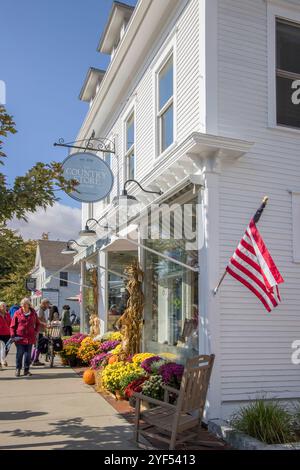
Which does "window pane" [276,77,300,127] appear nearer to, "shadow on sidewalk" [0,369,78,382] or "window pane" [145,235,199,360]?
"window pane" [145,235,199,360]

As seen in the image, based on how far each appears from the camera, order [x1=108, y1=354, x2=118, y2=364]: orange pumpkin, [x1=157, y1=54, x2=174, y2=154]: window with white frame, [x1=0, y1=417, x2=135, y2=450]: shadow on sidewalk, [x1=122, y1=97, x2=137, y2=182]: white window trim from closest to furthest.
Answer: [x1=0, y1=417, x2=135, y2=450]: shadow on sidewalk
[x1=157, y1=54, x2=174, y2=154]: window with white frame
[x1=108, y1=354, x2=118, y2=364]: orange pumpkin
[x1=122, y1=97, x2=137, y2=182]: white window trim

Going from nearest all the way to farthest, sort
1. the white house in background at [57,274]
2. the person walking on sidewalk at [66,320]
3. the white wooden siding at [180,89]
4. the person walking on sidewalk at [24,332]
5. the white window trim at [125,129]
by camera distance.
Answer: the white wooden siding at [180,89], the person walking on sidewalk at [24,332], the white window trim at [125,129], the person walking on sidewalk at [66,320], the white house in background at [57,274]

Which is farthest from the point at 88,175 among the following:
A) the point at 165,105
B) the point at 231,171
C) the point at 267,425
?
the point at 267,425

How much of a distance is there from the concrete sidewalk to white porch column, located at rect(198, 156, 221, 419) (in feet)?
4.22

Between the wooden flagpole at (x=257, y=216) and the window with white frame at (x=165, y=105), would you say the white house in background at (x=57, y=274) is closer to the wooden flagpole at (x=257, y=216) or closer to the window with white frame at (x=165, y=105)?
the window with white frame at (x=165, y=105)

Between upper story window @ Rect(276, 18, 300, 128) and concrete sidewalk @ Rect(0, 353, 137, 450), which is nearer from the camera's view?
concrete sidewalk @ Rect(0, 353, 137, 450)

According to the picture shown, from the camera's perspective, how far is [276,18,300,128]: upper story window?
311 inches

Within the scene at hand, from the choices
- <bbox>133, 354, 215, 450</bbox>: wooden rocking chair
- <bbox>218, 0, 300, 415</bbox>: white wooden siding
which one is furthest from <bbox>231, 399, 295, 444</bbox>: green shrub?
<bbox>218, 0, 300, 415</bbox>: white wooden siding

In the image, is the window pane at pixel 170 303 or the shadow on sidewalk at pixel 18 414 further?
the window pane at pixel 170 303

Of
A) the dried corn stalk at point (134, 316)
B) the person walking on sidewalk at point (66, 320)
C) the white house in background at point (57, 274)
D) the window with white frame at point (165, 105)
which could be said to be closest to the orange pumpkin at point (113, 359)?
the dried corn stalk at point (134, 316)

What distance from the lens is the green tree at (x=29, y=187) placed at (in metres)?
5.45

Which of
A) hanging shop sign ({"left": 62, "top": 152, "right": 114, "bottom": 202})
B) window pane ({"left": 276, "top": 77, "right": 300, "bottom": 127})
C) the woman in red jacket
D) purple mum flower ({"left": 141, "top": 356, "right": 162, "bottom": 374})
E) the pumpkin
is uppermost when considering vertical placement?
window pane ({"left": 276, "top": 77, "right": 300, "bottom": 127})

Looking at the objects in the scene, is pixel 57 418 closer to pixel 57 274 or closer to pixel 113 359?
pixel 113 359

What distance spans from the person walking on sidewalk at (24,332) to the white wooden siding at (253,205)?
5379 mm
